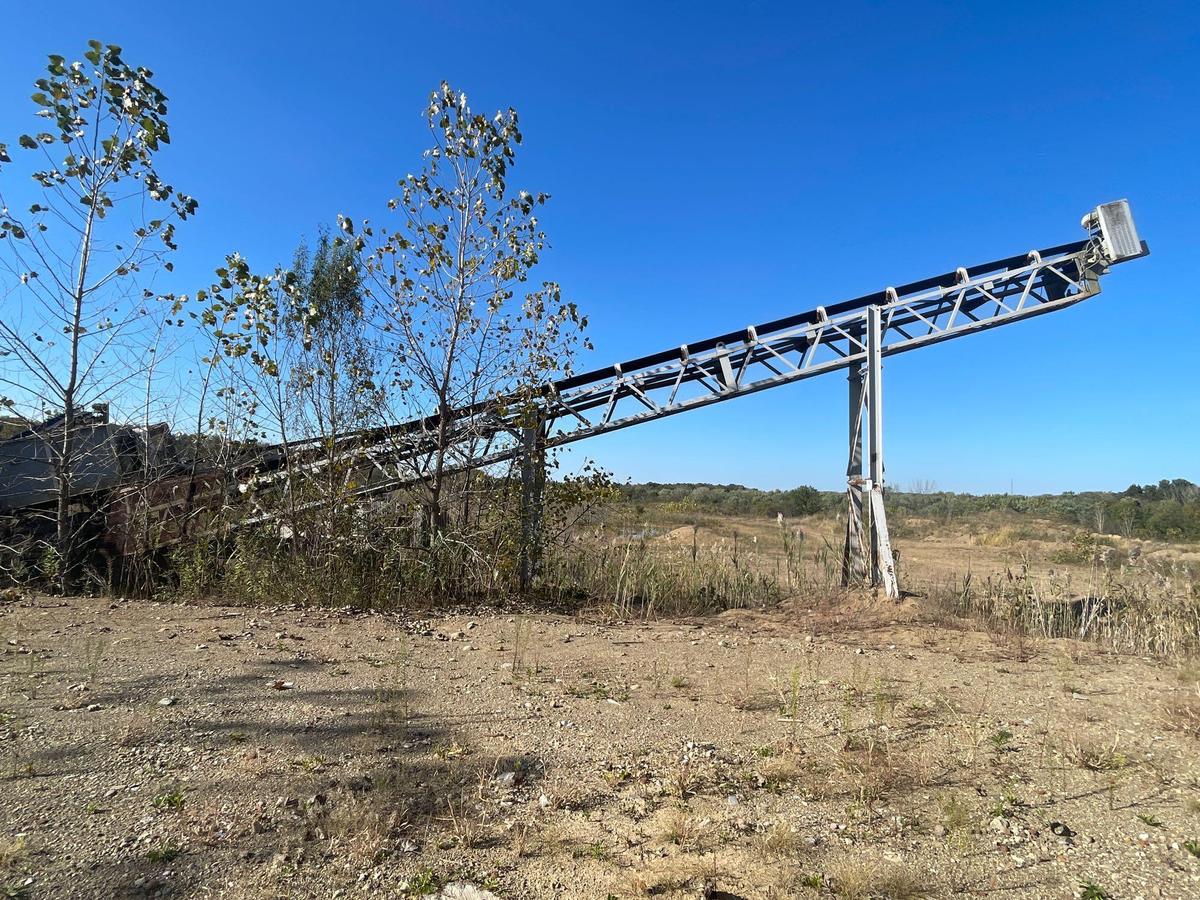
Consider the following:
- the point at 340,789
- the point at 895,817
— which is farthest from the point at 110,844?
the point at 895,817

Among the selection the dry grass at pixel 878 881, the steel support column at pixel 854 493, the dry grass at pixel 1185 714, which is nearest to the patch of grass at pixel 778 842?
the dry grass at pixel 878 881

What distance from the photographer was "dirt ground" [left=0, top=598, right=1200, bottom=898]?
257cm

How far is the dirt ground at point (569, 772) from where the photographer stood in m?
2.57

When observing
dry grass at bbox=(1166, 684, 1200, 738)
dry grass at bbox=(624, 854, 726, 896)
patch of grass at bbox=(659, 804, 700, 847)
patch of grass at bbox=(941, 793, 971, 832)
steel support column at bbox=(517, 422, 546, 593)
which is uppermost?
steel support column at bbox=(517, 422, 546, 593)

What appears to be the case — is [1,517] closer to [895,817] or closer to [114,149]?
[114,149]

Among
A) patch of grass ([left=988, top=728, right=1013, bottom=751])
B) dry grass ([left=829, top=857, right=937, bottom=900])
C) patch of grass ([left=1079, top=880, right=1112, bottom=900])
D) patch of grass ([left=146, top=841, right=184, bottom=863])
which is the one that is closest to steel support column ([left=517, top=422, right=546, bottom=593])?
patch of grass ([left=988, top=728, right=1013, bottom=751])

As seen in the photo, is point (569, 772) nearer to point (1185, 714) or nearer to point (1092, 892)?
point (1092, 892)

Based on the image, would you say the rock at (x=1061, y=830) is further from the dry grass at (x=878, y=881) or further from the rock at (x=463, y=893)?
the rock at (x=463, y=893)

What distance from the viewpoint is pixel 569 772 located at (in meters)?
3.51

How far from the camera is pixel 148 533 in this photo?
8.67 m

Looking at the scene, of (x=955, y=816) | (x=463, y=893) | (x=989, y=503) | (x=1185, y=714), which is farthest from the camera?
(x=989, y=503)

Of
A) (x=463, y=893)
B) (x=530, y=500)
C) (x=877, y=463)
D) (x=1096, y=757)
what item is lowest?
(x=463, y=893)

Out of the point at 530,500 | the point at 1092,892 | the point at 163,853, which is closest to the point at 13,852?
the point at 163,853

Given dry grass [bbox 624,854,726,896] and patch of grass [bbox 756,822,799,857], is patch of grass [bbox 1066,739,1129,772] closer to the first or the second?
patch of grass [bbox 756,822,799,857]
